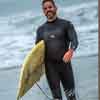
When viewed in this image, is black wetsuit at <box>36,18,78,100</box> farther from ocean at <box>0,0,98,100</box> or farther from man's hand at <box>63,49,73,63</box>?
ocean at <box>0,0,98,100</box>

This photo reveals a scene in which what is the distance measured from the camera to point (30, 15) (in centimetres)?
740

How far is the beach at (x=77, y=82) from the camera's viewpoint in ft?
20.2

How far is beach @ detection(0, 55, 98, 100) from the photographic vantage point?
20.2 feet

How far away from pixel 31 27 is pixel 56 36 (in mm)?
2730

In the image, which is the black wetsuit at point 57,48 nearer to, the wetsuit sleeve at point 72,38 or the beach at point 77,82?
the wetsuit sleeve at point 72,38

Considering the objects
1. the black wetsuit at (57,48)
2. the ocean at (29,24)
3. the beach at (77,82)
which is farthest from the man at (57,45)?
the ocean at (29,24)

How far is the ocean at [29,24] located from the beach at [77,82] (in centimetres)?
17

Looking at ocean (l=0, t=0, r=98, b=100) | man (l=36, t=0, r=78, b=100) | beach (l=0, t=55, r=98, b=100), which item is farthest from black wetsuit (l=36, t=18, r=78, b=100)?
ocean (l=0, t=0, r=98, b=100)

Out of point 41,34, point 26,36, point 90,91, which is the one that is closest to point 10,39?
point 26,36

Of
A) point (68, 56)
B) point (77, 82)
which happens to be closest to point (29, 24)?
point (77, 82)

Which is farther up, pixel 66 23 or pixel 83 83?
pixel 66 23

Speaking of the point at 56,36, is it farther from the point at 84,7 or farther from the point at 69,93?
the point at 84,7

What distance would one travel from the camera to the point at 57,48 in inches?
186

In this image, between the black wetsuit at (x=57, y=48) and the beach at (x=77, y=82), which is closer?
the black wetsuit at (x=57, y=48)
